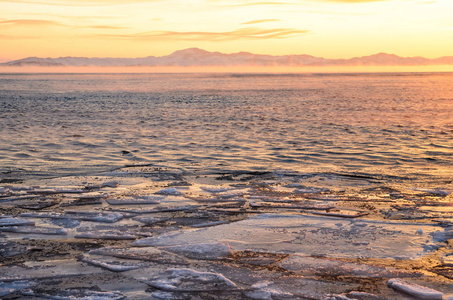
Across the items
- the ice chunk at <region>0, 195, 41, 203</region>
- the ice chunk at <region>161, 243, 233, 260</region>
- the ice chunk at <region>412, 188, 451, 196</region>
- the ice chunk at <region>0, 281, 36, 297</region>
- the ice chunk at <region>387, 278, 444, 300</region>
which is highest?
the ice chunk at <region>0, 195, 41, 203</region>

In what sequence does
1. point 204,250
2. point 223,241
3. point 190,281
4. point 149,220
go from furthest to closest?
point 149,220 → point 223,241 → point 204,250 → point 190,281

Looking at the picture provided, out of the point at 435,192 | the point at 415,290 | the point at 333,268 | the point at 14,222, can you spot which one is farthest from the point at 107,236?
the point at 435,192

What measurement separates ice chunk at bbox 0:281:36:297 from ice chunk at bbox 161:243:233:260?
5.24 feet

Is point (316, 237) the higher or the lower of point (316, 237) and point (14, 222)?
the lower

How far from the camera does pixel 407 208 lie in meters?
7.69

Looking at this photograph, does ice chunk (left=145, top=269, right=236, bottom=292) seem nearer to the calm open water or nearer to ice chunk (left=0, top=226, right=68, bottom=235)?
ice chunk (left=0, top=226, right=68, bottom=235)

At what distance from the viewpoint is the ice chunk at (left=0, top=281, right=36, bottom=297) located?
4685mm

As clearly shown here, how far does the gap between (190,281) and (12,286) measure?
172 cm

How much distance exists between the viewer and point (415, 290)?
4.68 metres

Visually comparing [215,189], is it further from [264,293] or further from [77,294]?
[77,294]

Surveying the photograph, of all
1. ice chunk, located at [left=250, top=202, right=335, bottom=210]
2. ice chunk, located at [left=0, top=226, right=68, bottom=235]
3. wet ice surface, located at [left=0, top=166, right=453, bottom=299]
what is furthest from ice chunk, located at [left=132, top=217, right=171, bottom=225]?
ice chunk, located at [left=250, top=202, right=335, bottom=210]

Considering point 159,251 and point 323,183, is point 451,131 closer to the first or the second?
point 323,183

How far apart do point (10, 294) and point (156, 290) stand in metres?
1.36

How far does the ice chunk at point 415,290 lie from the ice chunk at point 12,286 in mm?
3560
